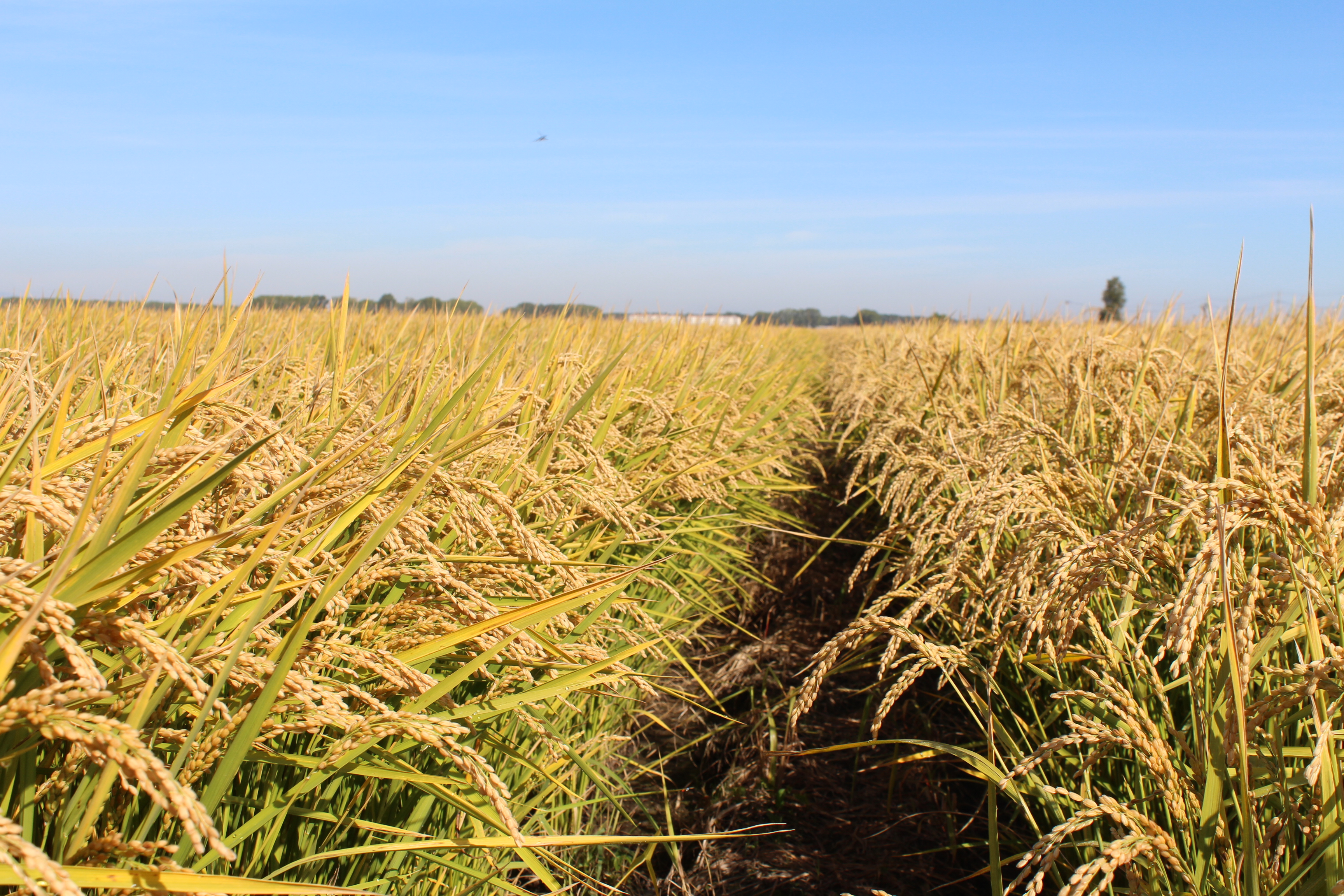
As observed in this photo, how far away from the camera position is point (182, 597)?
41.0 inches

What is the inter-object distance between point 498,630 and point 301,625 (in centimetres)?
45

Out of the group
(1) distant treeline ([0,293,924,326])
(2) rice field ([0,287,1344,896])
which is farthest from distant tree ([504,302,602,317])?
(2) rice field ([0,287,1344,896])

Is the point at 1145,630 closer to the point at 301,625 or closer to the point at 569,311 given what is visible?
the point at 301,625

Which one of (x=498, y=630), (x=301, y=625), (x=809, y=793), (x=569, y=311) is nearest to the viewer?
(x=301, y=625)

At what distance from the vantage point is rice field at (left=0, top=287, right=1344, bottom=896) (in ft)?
2.58

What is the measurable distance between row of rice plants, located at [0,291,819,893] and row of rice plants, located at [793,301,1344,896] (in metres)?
0.56

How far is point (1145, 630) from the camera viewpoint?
4.42 feet

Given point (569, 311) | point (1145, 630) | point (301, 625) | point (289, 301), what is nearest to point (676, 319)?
point (569, 311)

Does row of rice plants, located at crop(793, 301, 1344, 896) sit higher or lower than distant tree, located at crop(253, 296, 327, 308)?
lower

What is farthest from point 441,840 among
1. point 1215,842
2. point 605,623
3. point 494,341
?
point 494,341

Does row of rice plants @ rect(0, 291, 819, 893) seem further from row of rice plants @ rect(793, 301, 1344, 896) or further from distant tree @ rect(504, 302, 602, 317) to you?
distant tree @ rect(504, 302, 602, 317)

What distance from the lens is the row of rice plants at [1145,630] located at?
0.95 m

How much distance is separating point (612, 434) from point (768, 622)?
165cm

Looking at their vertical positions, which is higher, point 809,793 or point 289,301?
point 289,301
